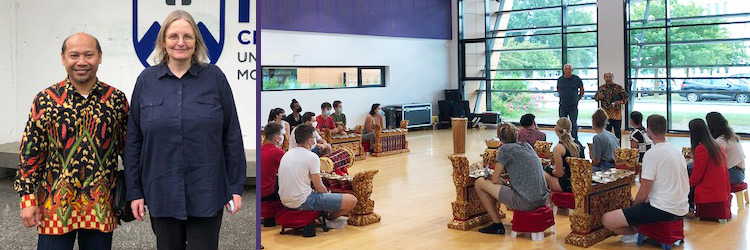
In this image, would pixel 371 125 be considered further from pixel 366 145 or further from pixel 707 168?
pixel 707 168

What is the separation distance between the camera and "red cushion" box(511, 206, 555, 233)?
6312 millimetres

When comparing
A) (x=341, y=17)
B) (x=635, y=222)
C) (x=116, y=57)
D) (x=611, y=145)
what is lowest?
(x=635, y=222)

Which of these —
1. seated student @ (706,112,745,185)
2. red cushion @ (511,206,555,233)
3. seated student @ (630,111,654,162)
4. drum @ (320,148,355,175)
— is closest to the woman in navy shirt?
red cushion @ (511,206,555,233)

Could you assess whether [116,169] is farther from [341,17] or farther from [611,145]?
[341,17]

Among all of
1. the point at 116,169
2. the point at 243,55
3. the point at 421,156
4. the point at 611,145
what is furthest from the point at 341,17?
the point at 116,169

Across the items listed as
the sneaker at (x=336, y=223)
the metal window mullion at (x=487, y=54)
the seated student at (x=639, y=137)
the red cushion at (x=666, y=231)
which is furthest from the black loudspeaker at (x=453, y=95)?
the red cushion at (x=666, y=231)

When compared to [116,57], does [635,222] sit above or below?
below

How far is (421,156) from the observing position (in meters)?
13.1

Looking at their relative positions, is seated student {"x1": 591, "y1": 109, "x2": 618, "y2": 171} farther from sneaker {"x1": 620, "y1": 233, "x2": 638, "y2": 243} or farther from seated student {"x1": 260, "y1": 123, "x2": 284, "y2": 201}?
seated student {"x1": 260, "y1": 123, "x2": 284, "y2": 201}

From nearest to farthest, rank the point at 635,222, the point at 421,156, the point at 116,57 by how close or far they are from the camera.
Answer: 1. the point at 116,57
2. the point at 635,222
3. the point at 421,156

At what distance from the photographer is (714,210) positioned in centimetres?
686

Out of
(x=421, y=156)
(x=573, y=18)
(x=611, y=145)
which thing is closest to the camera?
(x=611, y=145)

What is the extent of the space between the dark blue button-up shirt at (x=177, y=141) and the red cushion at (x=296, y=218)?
11.9ft

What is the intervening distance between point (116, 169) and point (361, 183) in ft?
13.4
